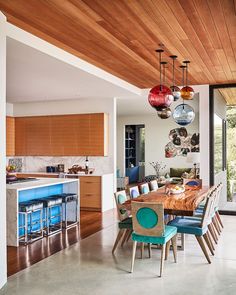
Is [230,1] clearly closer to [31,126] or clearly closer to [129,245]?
[129,245]

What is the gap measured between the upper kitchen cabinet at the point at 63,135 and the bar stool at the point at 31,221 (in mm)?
A: 3027

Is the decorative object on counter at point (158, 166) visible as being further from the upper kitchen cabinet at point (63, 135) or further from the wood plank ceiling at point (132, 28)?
the wood plank ceiling at point (132, 28)

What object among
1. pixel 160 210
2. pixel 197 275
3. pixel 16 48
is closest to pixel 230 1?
pixel 160 210

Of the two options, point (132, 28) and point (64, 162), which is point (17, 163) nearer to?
point (64, 162)

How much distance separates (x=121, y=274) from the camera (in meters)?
3.98

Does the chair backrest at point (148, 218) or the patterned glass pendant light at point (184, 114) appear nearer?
the chair backrest at point (148, 218)

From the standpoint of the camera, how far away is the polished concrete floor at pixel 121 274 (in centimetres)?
355

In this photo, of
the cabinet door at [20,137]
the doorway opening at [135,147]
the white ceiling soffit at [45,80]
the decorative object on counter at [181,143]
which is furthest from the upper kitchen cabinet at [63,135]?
the doorway opening at [135,147]

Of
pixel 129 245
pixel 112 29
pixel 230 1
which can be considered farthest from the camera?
pixel 129 245

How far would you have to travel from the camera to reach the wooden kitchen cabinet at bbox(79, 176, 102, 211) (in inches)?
318

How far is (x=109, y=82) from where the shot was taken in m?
6.66

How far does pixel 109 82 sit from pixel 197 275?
3916 mm

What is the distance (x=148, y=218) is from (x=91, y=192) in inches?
168

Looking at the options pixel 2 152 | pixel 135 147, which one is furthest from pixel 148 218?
pixel 135 147
